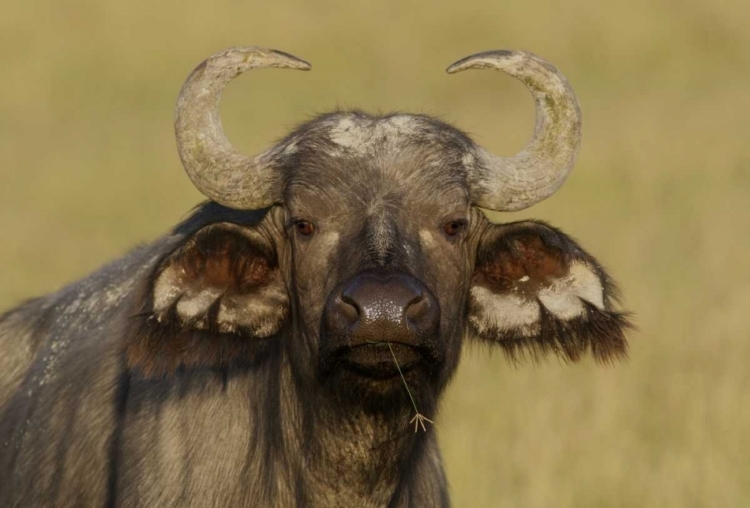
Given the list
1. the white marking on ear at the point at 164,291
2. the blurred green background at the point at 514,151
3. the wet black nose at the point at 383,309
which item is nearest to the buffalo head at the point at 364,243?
the white marking on ear at the point at 164,291

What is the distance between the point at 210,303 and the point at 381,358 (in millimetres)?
1091

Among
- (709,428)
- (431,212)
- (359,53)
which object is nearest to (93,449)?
(431,212)

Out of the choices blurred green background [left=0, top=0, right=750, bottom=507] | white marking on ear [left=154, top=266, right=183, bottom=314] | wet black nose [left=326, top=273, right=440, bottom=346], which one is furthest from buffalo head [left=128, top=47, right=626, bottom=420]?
blurred green background [left=0, top=0, right=750, bottom=507]

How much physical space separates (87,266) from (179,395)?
12036 millimetres

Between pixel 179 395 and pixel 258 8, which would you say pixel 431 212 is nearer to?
pixel 179 395

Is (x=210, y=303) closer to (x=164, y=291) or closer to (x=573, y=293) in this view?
(x=164, y=291)

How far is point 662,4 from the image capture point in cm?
3747

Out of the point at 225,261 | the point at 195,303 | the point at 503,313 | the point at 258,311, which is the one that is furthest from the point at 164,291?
the point at 503,313

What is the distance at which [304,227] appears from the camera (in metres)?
6.43

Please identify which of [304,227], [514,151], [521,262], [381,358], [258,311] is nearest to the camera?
[381,358]

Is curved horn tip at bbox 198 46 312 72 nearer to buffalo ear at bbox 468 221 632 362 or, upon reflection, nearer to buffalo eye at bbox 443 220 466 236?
buffalo eye at bbox 443 220 466 236

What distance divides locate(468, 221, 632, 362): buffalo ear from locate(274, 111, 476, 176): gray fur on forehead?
0.42m

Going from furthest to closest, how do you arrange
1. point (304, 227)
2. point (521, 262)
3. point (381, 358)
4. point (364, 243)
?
point (521, 262) < point (304, 227) < point (364, 243) < point (381, 358)

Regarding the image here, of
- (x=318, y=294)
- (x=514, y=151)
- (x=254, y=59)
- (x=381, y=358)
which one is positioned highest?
(x=254, y=59)
